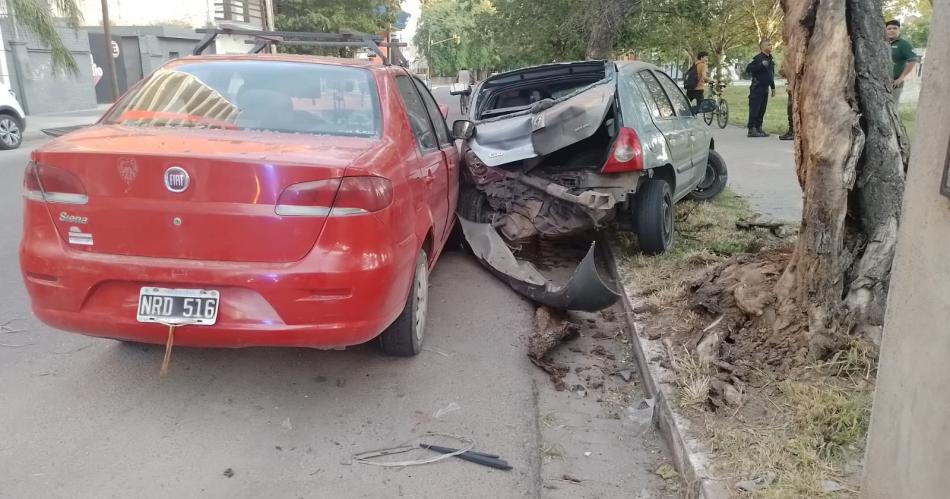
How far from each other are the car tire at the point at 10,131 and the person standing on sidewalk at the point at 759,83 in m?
14.4

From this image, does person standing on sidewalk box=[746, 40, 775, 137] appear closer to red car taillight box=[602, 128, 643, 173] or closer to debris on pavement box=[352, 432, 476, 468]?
red car taillight box=[602, 128, 643, 173]

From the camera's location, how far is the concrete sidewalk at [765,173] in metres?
7.79

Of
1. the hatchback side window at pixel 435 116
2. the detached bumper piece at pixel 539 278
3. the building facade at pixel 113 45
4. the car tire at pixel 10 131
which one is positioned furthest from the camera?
the building facade at pixel 113 45

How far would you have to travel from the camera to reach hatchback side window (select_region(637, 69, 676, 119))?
640cm

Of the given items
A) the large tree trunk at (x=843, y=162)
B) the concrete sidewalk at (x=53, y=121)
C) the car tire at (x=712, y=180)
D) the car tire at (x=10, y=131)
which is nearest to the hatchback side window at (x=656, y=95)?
the car tire at (x=712, y=180)

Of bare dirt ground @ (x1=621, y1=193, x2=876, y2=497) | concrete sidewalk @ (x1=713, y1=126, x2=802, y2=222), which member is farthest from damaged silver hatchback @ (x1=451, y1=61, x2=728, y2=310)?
concrete sidewalk @ (x1=713, y1=126, x2=802, y2=222)

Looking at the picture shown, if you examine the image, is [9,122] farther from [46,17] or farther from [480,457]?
[480,457]

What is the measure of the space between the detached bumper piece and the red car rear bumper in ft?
5.44

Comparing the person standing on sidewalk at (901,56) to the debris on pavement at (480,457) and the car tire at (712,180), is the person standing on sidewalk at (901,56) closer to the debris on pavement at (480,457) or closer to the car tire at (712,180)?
the car tire at (712,180)

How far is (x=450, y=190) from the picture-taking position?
17.0 feet

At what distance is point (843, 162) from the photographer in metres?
3.53

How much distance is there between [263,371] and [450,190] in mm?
1991

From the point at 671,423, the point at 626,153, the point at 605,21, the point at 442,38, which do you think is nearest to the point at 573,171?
the point at 626,153

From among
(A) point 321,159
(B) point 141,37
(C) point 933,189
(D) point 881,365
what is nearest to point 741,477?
(D) point 881,365
